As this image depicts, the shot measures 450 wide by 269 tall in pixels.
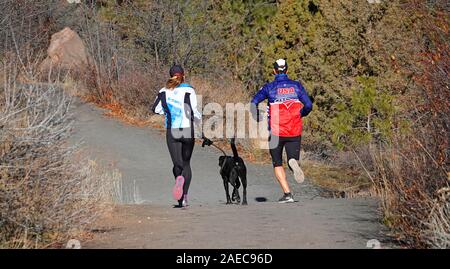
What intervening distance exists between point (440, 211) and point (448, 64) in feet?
6.63

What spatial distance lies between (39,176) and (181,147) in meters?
4.49

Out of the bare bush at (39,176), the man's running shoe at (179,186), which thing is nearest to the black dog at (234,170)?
the man's running shoe at (179,186)

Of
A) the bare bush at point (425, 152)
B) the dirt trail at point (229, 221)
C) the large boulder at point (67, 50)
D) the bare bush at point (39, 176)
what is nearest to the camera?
the bare bush at point (39, 176)

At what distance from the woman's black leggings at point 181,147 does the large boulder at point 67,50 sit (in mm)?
17283

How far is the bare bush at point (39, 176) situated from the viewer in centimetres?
830

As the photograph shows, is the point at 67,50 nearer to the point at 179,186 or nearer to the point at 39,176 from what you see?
the point at 179,186

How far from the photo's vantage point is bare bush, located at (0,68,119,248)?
27.2 feet

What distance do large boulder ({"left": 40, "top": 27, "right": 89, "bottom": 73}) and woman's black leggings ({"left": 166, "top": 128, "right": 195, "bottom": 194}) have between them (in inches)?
680

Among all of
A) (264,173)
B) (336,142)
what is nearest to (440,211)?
(264,173)

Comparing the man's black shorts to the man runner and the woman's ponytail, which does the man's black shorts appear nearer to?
the man runner

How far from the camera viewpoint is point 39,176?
28.6 feet

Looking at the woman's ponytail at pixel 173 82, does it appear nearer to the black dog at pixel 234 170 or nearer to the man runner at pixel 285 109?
the man runner at pixel 285 109

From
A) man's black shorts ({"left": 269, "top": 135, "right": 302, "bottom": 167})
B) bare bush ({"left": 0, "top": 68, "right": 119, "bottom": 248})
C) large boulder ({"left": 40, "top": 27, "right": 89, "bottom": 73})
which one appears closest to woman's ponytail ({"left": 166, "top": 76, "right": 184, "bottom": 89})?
man's black shorts ({"left": 269, "top": 135, "right": 302, "bottom": 167})

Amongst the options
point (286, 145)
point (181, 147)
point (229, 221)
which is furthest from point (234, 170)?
point (229, 221)
